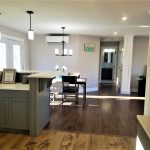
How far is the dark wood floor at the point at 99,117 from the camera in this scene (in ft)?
11.6

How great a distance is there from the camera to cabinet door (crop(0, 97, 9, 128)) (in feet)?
10.5

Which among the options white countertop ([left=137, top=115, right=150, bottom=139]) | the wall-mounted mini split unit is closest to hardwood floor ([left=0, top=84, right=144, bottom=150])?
white countertop ([left=137, top=115, right=150, bottom=139])

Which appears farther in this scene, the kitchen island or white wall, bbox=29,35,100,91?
white wall, bbox=29,35,100,91

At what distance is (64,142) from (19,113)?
39.7 inches

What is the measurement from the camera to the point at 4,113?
3.22 metres

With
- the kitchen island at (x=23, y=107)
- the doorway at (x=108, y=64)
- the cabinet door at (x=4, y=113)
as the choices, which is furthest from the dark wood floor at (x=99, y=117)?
the doorway at (x=108, y=64)

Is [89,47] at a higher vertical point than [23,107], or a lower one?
higher

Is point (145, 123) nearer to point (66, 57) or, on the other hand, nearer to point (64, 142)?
point (64, 142)

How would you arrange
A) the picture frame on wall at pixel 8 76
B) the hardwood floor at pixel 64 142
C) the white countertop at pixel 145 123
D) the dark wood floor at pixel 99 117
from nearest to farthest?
the white countertop at pixel 145 123, the hardwood floor at pixel 64 142, the dark wood floor at pixel 99 117, the picture frame on wall at pixel 8 76

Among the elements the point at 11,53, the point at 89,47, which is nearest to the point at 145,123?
the point at 11,53

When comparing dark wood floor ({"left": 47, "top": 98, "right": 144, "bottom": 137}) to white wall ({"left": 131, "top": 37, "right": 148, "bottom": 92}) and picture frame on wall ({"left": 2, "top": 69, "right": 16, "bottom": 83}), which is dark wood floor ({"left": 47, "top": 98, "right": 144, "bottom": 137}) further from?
white wall ({"left": 131, "top": 37, "right": 148, "bottom": 92})

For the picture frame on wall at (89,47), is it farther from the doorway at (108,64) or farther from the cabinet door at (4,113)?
the cabinet door at (4,113)

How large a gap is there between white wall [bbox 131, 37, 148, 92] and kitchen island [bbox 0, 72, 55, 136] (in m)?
5.37

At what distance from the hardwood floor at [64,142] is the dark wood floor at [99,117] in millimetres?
260
